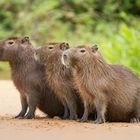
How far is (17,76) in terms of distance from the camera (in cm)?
922

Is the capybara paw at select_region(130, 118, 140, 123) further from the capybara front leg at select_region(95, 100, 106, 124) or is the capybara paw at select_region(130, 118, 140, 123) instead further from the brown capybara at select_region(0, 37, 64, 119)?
the brown capybara at select_region(0, 37, 64, 119)

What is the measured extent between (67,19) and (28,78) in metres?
12.3

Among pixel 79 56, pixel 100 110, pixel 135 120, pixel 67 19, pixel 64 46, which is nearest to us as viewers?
pixel 100 110

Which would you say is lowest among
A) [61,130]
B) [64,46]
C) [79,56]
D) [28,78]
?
[61,130]

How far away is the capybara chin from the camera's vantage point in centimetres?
864

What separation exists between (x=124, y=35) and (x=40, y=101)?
22.3 ft

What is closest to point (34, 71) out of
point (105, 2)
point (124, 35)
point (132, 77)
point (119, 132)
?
point (132, 77)

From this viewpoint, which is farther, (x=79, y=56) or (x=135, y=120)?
(x=135, y=120)

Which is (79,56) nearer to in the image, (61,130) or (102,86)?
(102,86)

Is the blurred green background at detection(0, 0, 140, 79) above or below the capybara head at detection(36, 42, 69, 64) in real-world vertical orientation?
above

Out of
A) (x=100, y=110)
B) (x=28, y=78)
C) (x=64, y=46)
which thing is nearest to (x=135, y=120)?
(x=100, y=110)

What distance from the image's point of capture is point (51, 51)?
9.09m

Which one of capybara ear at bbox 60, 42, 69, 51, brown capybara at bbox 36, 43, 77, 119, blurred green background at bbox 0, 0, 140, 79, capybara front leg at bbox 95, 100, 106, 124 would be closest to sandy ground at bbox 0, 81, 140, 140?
capybara front leg at bbox 95, 100, 106, 124

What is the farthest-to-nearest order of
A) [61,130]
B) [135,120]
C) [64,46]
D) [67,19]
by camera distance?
[67,19], [64,46], [135,120], [61,130]
